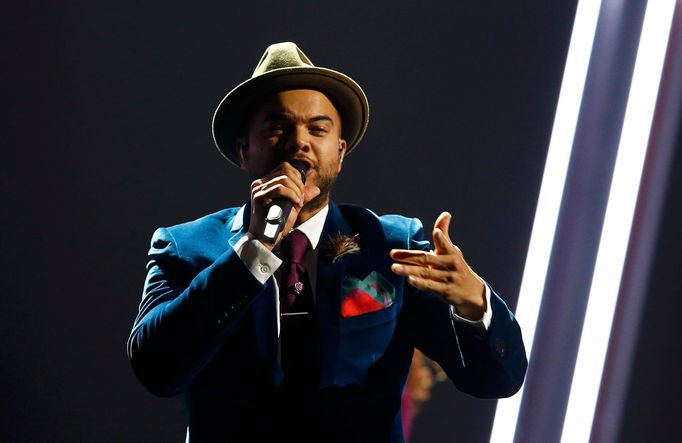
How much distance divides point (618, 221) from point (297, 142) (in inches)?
47.4

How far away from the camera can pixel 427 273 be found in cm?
127

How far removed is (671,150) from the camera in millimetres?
2213

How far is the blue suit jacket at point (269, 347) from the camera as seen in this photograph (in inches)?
48.8

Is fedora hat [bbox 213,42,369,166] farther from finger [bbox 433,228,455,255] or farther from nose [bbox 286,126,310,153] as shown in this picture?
finger [bbox 433,228,455,255]

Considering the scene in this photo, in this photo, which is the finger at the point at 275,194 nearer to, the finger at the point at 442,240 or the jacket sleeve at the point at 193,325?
the jacket sleeve at the point at 193,325

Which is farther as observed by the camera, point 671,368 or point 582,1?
point 582,1

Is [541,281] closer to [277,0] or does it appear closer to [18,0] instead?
[277,0]

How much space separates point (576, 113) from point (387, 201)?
594 mm

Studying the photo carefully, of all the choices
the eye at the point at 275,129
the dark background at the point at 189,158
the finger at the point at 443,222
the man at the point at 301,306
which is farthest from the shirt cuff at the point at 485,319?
the dark background at the point at 189,158

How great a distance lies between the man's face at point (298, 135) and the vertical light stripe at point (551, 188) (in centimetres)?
92

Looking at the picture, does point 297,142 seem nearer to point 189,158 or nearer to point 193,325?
point 193,325

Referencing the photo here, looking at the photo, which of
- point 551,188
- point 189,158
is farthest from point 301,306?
point 551,188

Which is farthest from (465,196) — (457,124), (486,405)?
(486,405)

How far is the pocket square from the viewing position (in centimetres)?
138
